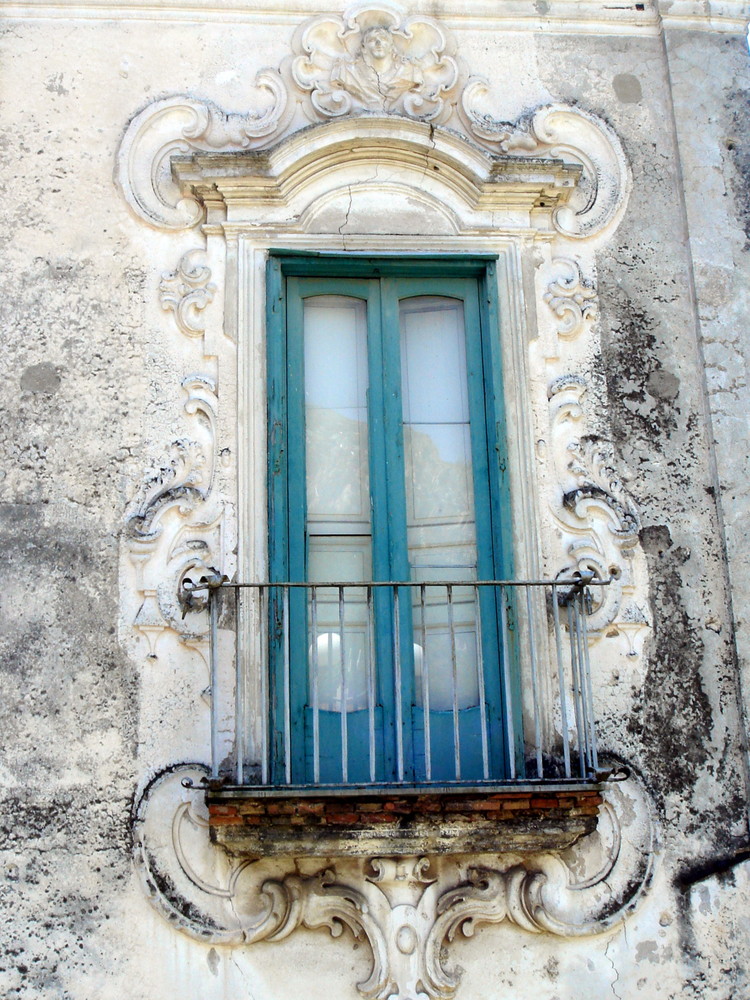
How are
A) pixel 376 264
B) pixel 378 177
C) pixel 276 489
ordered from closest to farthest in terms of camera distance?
1. pixel 276 489
2. pixel 376 264
3. pixel 378 177

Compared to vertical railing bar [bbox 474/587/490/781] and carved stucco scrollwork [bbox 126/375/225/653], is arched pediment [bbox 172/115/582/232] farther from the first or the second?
vertical railing bar [bbox 474/587/490/781]

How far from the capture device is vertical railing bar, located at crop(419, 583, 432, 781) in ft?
20.1

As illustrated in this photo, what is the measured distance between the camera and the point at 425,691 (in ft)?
20.5

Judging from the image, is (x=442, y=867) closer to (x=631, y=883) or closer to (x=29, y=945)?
(x=631, y=883)

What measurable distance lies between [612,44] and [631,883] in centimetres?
433

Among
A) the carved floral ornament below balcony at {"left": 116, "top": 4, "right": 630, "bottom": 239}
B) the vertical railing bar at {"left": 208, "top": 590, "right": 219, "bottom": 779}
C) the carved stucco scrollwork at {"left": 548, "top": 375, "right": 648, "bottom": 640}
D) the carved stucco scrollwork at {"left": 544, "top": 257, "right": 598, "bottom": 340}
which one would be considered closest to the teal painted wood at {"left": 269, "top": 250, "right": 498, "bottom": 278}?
the carved stucco scrollwork at {"left": 544, "top": 257, "right": 598, "bottom": 340}

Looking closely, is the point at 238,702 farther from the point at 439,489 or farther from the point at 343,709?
the point at 439,489

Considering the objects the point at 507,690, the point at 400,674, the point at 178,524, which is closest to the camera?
the point at 507,690

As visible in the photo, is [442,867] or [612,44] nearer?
[442,867]

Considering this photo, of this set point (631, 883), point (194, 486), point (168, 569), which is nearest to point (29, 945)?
point (168, 569)

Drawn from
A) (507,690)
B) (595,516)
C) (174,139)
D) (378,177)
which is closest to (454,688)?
(507,690)

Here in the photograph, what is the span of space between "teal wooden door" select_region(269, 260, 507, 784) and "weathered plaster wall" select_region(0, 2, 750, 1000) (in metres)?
0.52

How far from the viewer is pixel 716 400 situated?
712 cm

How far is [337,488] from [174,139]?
1986mm
